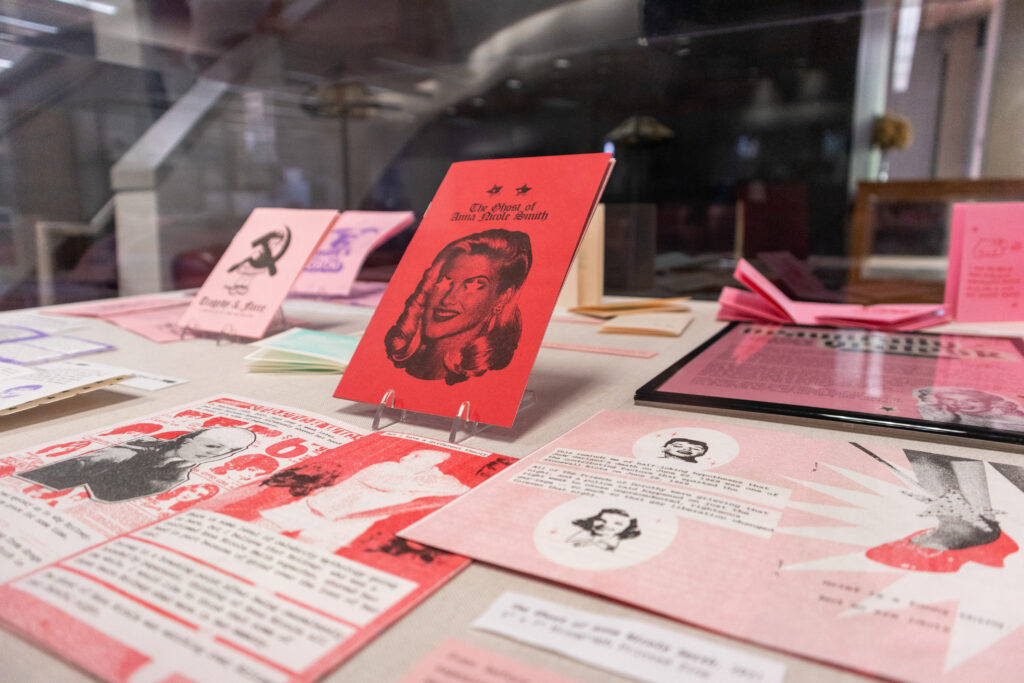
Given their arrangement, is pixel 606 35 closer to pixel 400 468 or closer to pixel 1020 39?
pixel 1020 39

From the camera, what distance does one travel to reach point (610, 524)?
41cm

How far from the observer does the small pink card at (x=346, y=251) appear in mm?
1449

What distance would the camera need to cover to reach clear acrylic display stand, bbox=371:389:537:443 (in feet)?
1.90

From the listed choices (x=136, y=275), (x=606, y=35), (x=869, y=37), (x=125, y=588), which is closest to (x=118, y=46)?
(x=136, y=275)

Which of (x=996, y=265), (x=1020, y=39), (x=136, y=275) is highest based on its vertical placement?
(x=1020, y=39)

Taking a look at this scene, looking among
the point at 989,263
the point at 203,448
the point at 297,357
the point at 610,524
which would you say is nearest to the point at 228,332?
the point at 297,357

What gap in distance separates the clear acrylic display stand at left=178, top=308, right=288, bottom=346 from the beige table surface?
0.02m

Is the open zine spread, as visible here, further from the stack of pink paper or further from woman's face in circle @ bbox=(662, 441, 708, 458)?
the stack of pink paper

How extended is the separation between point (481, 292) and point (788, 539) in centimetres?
36

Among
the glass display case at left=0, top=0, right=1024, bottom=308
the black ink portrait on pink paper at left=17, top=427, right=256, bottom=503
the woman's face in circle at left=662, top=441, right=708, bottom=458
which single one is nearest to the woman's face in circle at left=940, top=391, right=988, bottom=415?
the woman's face in circle at left=662, top=441, right=708, bottom=458

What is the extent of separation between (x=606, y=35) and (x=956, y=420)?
1.53 metres

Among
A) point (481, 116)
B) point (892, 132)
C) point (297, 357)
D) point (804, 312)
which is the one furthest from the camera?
point (481, 116)

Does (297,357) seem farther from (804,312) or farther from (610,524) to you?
(804,312)

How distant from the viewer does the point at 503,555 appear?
0.38 meters
